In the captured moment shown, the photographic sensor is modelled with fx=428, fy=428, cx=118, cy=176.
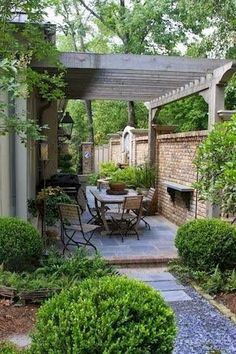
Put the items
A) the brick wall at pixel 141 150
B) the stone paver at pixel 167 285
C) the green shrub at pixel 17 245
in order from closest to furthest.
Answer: the green shrub at pixel 17 245
the stone paver at pixel 167 285
the brick wall at pixel 141 150

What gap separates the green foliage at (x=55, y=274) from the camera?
14.5ft

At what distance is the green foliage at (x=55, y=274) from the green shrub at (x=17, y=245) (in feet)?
0.53

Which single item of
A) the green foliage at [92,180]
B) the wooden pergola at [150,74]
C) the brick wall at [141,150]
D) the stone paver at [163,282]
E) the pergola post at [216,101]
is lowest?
the stone paver at [163,282]

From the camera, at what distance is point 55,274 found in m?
4.76

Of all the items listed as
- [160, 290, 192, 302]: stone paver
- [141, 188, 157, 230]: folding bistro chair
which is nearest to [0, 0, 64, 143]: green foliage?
[160, 290, 192, 302]: stone paver

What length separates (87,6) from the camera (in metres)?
19.9

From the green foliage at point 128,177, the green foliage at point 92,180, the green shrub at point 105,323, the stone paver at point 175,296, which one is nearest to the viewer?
the green shrub at point 105,323

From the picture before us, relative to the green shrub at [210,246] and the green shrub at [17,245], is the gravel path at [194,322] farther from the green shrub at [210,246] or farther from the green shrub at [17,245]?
the green shrub at [17,245]

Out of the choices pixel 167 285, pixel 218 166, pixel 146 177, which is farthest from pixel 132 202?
pixel 146 177

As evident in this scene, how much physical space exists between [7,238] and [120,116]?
17.8 m

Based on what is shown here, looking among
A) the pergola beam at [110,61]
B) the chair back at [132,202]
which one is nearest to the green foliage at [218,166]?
the pergola beam at [110,61]

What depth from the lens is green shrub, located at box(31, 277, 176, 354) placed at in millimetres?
2363

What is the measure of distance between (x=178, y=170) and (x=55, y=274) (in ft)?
15.6

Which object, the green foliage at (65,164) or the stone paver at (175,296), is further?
the green foliage at (65,164)
